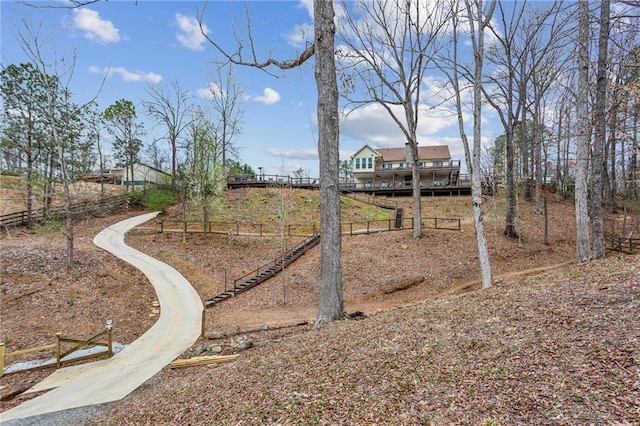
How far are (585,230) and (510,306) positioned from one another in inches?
315

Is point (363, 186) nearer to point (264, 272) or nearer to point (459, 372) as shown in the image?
point (264, 272)

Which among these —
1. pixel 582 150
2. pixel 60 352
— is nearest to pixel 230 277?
pixel 60 352

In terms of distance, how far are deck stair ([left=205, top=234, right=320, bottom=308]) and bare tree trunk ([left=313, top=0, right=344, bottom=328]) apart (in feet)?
27.5

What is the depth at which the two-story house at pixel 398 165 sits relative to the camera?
132 ft

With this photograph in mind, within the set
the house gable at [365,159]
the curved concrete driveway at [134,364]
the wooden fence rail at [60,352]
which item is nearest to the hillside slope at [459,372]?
the curved concrete driveway at [134,364]

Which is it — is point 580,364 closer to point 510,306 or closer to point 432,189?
point 510,306

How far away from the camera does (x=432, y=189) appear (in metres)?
35.5


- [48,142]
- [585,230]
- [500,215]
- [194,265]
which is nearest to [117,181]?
[48,142]

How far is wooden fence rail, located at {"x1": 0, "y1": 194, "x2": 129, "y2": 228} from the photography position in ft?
54.3

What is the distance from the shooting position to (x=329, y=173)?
7543mm

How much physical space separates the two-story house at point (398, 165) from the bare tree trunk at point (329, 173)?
1242 inches

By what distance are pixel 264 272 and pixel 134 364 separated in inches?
369

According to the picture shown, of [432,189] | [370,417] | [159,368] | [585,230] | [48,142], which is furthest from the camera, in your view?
[432,189]

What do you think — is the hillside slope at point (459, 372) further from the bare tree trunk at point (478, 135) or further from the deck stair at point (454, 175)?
the deck stair at point (454, 175)
